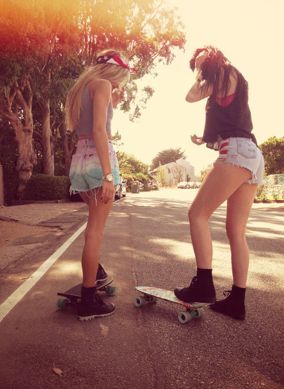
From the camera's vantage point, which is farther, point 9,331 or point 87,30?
point 87,30

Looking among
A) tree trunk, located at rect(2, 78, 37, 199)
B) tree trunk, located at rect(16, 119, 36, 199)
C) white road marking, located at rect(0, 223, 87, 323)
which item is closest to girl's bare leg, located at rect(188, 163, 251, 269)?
white road marking, located at rect(0, 223, 87, 323)

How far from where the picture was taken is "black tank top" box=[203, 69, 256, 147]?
3135mm

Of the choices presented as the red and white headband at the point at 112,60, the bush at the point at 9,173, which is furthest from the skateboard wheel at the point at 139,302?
the bush at the point at 9,173

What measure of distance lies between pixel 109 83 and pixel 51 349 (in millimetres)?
1941

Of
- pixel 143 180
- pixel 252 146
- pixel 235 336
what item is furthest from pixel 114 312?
pixel 143 180

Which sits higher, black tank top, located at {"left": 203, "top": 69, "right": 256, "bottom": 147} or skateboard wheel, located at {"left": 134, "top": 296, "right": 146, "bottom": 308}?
black tank top, located at {"left": 203, "top": 69, "right": 256, "bottom": 147}

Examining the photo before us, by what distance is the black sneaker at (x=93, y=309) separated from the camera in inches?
129

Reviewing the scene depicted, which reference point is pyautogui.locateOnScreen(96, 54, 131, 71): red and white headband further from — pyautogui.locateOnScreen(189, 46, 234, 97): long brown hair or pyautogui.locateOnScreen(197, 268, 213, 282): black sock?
pyautogui.locateOnScreen(197, 268, 213, 282): black sock

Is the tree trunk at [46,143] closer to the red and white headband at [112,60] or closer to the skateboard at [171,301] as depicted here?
the red and white headband at [112,60]

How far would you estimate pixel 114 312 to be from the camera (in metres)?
3.46

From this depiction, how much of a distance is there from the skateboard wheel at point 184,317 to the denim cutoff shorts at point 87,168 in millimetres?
1149

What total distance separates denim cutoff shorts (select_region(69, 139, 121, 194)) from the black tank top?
33.8 inches

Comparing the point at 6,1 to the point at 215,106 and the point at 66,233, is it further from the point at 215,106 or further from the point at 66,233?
the point at 215,106

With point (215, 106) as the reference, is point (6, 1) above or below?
above
